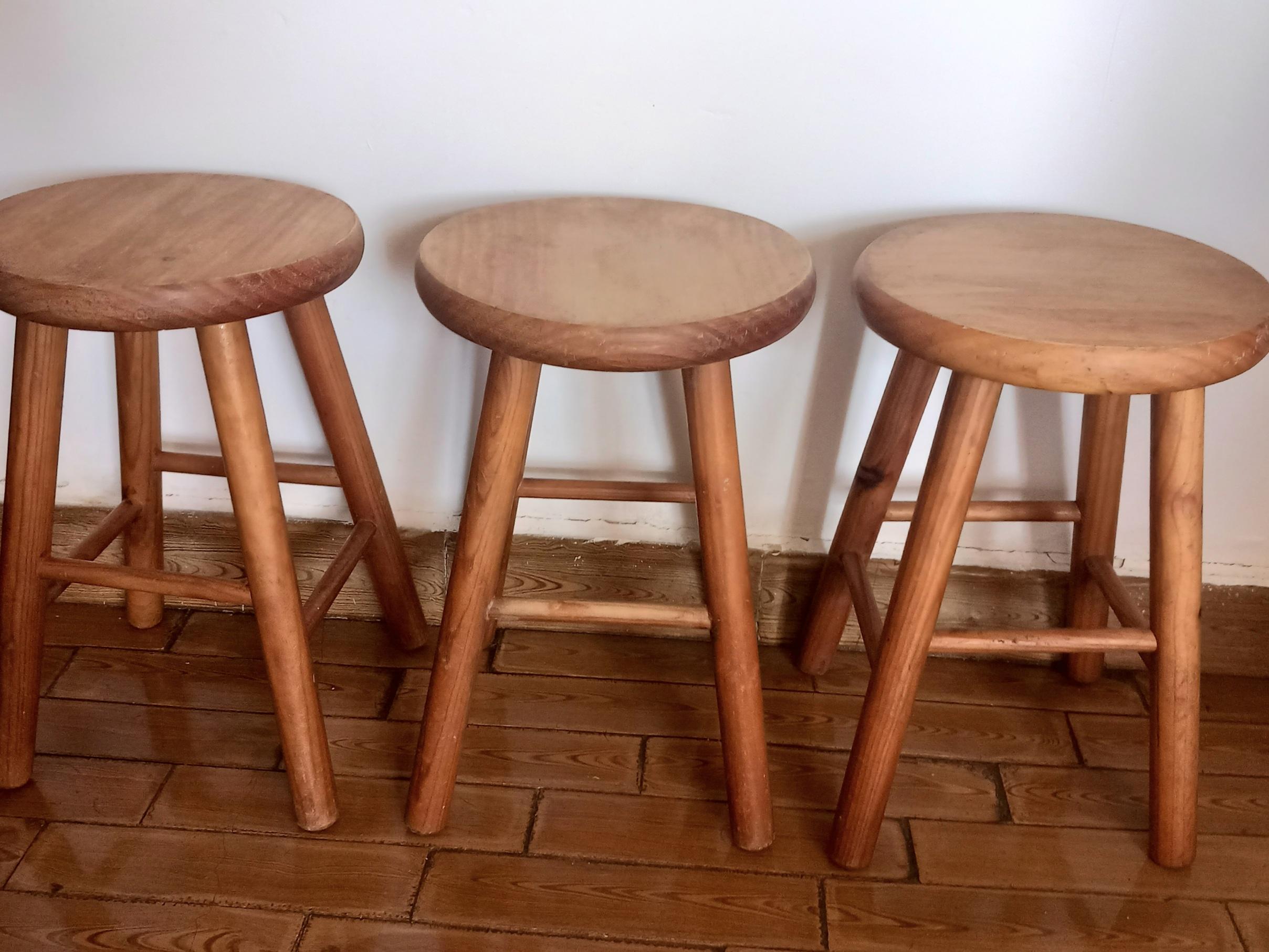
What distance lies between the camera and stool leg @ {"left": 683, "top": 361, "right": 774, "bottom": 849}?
105 centimetres

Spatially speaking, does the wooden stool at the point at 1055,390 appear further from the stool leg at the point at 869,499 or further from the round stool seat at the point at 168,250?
the round stool seat at the point at 168,250

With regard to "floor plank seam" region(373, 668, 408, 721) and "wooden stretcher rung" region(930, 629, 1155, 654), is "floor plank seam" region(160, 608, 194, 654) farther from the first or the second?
"wooden stretcher rung" region(930, 629, 1155, 654)

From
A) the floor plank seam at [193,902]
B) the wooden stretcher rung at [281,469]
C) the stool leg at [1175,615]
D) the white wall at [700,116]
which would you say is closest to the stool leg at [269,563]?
the floor plank seam at [193,902]

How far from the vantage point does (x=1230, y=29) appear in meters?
1.15

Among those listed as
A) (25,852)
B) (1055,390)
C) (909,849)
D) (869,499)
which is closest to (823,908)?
(909,849)

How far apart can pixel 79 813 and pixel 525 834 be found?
1.73 feet

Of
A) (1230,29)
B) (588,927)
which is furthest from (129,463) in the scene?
(1230,29)

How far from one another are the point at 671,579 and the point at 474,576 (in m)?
0.49

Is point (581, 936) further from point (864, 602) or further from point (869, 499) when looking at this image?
point (869, 499)

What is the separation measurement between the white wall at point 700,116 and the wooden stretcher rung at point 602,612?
374 mm

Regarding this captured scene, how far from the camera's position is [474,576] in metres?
1.10

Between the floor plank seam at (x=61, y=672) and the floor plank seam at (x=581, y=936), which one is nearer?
the floor plank seam at (x=581, y=936)

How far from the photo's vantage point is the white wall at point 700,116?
117cm

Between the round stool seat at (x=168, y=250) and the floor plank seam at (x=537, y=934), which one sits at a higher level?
the round stool seat at (x=168, y=250)
